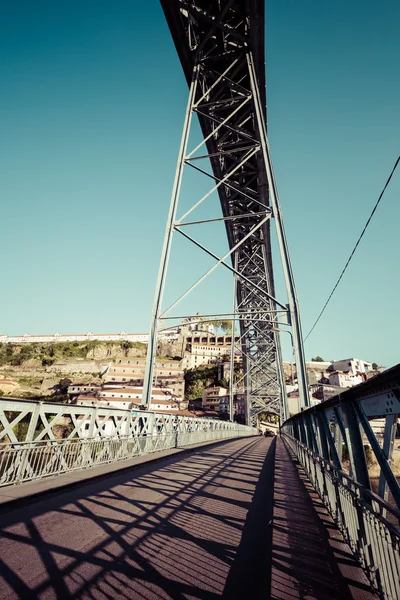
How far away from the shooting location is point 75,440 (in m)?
6.40

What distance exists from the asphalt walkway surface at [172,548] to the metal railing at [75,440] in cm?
90

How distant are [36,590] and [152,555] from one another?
887 mm

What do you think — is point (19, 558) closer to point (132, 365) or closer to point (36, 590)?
point (36, 590)

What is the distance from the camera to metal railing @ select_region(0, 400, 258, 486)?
4.54 metres

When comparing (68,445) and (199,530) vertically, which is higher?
(68,445)

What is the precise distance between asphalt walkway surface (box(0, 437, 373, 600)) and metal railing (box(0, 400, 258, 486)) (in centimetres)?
90

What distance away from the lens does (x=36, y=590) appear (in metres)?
1.87

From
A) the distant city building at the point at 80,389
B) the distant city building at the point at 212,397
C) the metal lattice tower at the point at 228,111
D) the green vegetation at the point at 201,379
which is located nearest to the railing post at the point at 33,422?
the metal lattice tower at the point at 228,111

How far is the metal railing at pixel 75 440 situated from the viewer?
14.9 feet

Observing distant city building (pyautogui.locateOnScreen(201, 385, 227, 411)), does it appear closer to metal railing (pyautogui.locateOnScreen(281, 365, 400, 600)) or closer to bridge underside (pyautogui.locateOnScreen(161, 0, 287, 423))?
bridge underside (pyautogui.locateOnScreen(161, 0, 287, 423))

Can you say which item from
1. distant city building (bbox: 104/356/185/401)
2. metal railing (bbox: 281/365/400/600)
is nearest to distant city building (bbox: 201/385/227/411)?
distant city building (bbox: 104/356/185/401)

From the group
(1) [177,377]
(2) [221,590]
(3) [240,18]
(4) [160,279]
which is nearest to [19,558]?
(2) [221,590]

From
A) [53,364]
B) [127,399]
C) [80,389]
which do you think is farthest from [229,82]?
[53,364]

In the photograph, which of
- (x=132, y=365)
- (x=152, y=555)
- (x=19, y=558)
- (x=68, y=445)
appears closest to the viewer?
(x=19, y=558)
